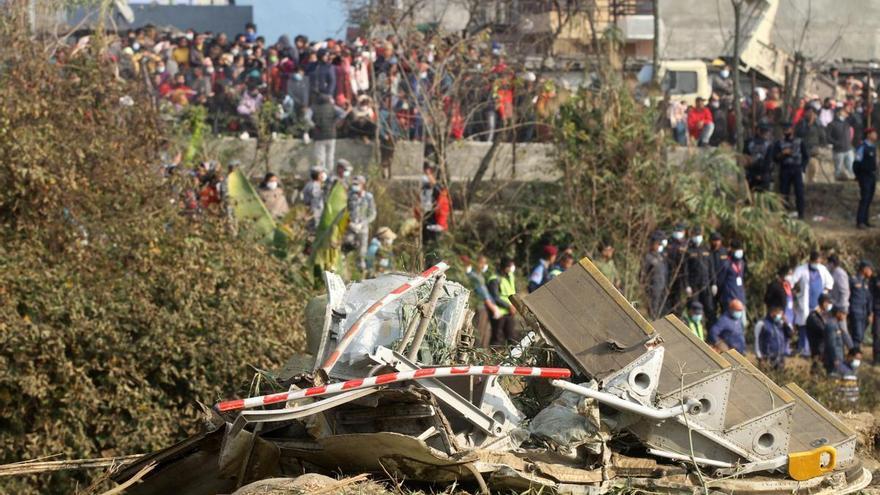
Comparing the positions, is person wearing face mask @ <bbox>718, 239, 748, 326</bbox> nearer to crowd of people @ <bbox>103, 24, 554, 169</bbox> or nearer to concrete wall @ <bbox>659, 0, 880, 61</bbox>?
crowd of people @ <bbox>103, 24, 554, 169</bbox>

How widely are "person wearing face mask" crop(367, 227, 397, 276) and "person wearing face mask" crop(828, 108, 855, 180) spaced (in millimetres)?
9949

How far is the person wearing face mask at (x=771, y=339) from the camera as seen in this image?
2123 centimetres

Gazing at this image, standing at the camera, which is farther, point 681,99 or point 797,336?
point 681,99

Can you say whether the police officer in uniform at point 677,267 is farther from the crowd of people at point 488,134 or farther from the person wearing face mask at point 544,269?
the person wearing face mask at point 544,269

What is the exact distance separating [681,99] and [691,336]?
20594 millimetres

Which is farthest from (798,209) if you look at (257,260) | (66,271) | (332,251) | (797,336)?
(66,271)

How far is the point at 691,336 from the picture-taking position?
31.9 ft

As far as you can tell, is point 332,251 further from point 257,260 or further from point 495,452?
point 495,452

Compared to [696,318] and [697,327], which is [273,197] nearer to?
[696,318]

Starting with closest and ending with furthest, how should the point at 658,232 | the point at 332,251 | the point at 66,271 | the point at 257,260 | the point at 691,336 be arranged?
the point at 691,336 → the point at 66,271 → the point at 257,260 → the point at 332,251 → the point at 658,232

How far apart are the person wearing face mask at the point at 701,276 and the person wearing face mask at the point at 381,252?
4433mm

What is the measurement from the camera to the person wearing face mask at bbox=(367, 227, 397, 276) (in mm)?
20938

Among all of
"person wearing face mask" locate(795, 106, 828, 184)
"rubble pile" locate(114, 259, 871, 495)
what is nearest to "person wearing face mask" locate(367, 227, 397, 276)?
"person wearing face mask" locate(795, 106, 828, 184)

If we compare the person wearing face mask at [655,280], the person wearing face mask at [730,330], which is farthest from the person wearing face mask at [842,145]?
the person wearing face mask at [730,330]
